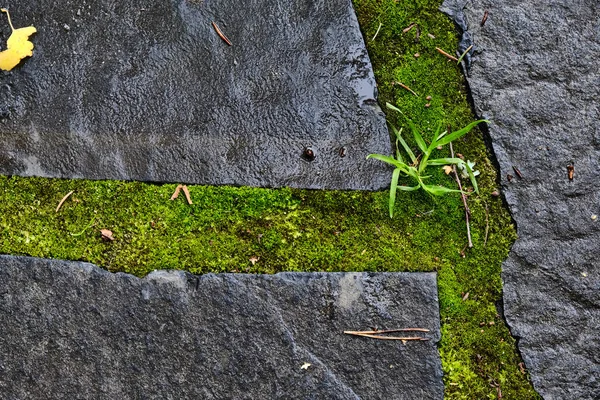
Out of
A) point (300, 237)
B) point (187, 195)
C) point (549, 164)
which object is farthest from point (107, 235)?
point (549, 164)

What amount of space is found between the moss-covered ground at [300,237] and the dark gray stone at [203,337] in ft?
0.21

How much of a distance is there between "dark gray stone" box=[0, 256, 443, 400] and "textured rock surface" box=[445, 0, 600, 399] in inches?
15.3

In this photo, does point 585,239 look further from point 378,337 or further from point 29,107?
point 29,107

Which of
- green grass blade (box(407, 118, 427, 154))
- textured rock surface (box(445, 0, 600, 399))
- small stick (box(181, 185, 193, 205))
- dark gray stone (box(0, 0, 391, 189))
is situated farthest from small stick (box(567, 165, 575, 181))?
small stick (box(181, 185, 193, 205))

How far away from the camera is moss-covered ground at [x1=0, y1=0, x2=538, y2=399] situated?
6.57 feet

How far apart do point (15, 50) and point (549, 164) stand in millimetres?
2002

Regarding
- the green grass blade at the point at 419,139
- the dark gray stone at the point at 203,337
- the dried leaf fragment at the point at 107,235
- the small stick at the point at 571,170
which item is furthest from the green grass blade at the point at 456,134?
the dried leaf fragment at the point at 107,235

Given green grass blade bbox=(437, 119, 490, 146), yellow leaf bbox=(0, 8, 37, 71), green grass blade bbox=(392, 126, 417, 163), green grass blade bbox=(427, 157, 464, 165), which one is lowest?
green grass blade bbox=(427, 157, 464, 165)

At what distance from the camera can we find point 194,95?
2088 millimetres

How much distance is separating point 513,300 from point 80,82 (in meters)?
1.75

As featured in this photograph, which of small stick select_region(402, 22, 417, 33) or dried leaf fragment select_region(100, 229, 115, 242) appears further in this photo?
small stick select_region(402, 22, 417, 33)

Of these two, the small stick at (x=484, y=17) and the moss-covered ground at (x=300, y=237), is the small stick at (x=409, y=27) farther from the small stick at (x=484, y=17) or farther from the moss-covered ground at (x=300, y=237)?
the moss-covered ground at (x=300, y=237)

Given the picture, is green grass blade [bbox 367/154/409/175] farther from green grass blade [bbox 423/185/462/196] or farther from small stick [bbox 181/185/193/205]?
small stick [bbox 181/185/193/205]

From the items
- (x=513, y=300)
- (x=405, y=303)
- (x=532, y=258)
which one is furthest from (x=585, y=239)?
(x=405, y=303)
